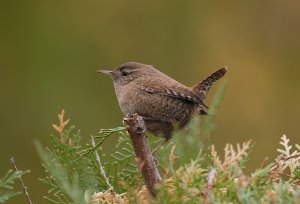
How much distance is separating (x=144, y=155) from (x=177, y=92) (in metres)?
1.43

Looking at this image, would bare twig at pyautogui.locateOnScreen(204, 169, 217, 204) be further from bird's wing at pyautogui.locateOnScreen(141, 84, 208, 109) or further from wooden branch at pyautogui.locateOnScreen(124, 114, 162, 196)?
bird's wing at pyautogui.locateOnScreen(141, 84, 208, 109)

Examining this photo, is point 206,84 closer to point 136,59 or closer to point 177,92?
point 177,92

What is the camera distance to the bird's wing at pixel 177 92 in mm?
3590

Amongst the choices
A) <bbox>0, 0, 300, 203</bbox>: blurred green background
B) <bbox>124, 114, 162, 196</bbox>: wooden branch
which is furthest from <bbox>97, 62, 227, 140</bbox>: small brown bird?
<bbox>0, 0, 300, 203</bbox>: blurred green background

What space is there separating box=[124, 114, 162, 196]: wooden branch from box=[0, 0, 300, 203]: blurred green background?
375cm

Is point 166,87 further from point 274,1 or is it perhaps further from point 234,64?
point 274,1

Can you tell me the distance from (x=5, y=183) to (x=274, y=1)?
6.19 metres

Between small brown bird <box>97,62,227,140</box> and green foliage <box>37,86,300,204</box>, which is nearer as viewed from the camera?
green foliage <box>37,86,300,204</box>

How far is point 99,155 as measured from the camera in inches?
102

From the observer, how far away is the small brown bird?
11.6 feet

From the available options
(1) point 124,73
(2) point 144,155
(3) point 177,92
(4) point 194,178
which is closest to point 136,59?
(1) point 124,73

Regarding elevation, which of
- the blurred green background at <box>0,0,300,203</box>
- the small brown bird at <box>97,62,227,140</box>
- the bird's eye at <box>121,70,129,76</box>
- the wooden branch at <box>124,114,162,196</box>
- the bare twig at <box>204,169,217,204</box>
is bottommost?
the bare twig at <box>204,169,217,204</box>

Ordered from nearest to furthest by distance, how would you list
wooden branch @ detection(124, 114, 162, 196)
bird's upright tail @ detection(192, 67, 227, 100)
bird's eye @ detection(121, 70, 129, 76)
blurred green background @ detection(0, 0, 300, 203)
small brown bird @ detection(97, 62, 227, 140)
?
wooden branch @ detection(124, 114, 162, 196)
small brown bird @ detection(97, 62, 227, 140)
bird's upright tail @ detection(192, 67, 227, 100)
bird's eye @ detection(121, 70, 129, 76)
blurred green background @ detection(0, 0, 300, 203)

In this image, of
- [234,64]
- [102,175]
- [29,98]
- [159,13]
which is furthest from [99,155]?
[159,13]
